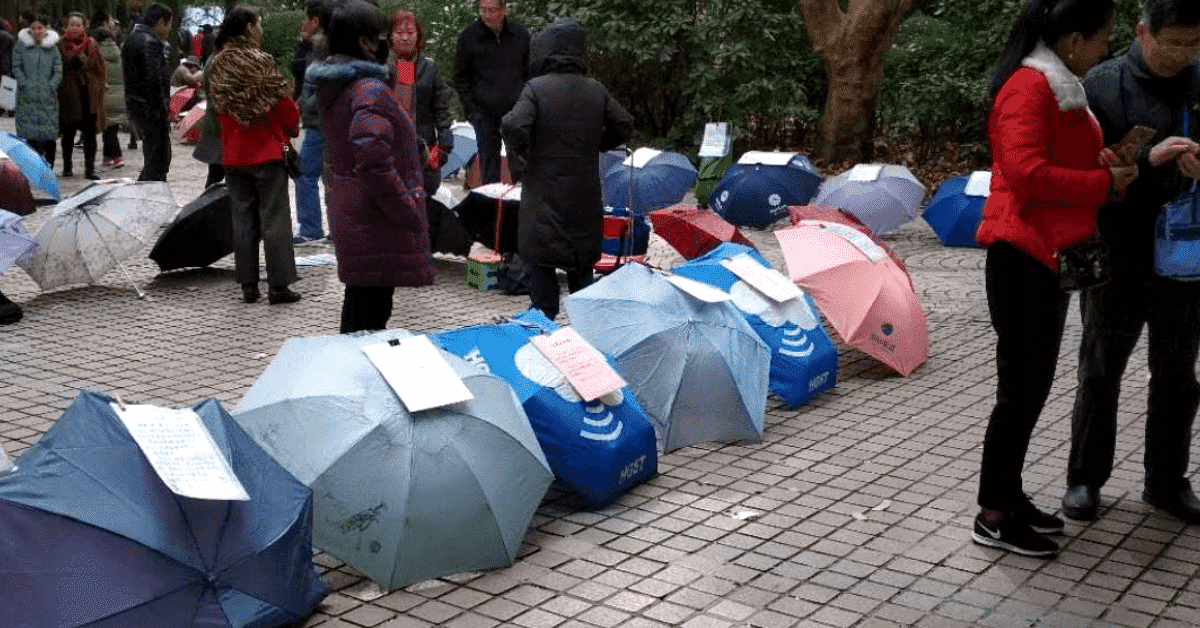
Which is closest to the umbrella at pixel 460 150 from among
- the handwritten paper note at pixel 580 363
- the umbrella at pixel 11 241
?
the umbrella at pixel 11 241

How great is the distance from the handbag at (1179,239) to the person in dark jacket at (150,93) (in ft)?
35.5

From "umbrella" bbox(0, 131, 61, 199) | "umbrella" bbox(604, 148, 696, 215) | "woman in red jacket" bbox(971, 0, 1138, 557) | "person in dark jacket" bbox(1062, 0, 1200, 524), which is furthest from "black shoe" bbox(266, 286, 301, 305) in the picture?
"woman in red jacket" bbox(971, 0, 1138, 557)

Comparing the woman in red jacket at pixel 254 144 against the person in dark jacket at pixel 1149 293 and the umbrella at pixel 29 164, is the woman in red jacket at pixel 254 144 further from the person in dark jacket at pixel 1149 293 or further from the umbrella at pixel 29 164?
the person in dark jacket at pixel 1149 293

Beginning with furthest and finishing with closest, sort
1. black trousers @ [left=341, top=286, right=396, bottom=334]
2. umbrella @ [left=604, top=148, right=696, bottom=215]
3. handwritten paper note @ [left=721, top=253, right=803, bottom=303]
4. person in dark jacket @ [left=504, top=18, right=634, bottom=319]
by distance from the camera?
umbrella @ [left=604, top=148, right=696, bottom=215]
person in dark jacket @ [left=504, top=18, right=634, bottom=319]
handwritten paper note @ [left=721, top=253, right=803, bottom=303]
black trousers @ [left=341, top=286, right=396, bottom=334]

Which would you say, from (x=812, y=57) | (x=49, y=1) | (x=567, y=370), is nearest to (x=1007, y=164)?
(x=567, y=370)

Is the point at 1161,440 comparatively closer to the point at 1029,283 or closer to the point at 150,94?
the point at 1029,283

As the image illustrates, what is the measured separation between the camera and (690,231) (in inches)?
369

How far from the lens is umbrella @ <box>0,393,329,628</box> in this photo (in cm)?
390

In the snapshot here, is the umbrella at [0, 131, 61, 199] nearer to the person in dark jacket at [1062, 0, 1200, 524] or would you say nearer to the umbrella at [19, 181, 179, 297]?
the umbrella at [19, 181, 179, 297]

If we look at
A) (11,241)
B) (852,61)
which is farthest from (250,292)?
(852,61)

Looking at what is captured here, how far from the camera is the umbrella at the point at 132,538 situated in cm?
390

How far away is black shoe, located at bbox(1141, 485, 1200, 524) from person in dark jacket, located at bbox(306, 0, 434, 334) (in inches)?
131

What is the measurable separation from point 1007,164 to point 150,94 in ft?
36.4

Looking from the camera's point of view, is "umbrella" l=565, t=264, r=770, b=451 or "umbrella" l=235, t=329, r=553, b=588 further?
"umbrella" l=565, t=264, r=770, b=451
